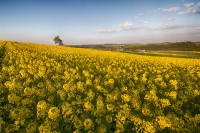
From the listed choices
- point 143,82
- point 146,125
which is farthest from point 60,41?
point 146,125

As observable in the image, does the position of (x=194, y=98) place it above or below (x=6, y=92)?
below

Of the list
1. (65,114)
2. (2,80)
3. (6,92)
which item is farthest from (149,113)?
(2,80)

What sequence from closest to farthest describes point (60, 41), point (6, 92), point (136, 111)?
point (136, 111) < point (6, 92) < point (60, 41)

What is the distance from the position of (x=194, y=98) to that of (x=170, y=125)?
6.94m

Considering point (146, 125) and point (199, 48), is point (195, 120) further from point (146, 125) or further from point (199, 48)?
point (199, 48)

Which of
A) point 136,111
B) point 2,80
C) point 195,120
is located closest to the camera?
point 195,120

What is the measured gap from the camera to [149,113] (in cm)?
781

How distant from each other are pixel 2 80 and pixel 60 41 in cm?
12948

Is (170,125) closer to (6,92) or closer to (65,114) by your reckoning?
(65,114)

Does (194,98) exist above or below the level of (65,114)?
below

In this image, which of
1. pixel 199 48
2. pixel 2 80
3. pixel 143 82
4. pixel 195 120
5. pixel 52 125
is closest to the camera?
pixel 52 125

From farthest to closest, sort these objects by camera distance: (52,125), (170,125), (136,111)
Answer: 1. (136,111)
2. (170,125)
3. (52,125)

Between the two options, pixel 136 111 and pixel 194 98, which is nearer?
pixel 136 111

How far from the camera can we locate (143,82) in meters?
15.5
